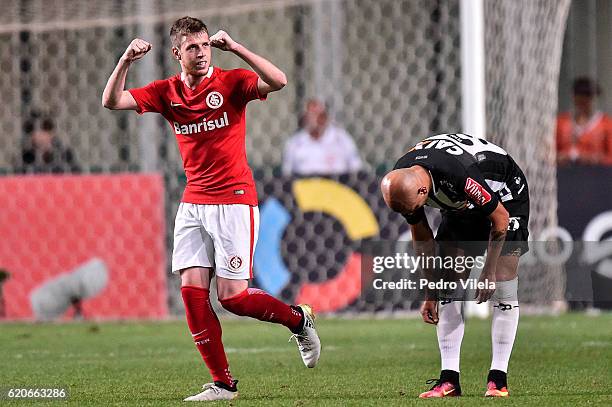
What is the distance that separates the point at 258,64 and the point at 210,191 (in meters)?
0.76

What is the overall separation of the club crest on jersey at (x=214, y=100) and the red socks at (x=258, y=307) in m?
0.96

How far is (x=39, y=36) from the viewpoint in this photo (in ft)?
45.5

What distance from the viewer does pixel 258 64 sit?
21.3ft

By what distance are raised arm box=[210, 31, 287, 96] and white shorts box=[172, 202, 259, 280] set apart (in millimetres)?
651

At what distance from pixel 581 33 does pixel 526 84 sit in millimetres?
6869

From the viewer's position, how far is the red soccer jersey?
22.3 ft

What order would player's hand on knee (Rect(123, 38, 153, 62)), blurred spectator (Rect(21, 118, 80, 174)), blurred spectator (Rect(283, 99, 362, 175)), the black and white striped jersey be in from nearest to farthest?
the black and white striped jersey
player's hand on knee (Rect(123, 38, 153, 62))
blurred spectator (Rect(21, 118, 80, 174))
blurred spectator (Rect(283, 99, 362, 175))

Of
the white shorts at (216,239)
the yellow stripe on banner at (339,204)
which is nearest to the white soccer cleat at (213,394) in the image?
the white shorts at (216,239)

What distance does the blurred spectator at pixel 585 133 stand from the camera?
45.5 feet

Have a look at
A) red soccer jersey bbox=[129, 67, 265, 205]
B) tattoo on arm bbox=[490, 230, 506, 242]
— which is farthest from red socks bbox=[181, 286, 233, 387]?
tattoo on arm bbox=[490, 230, 506, 242]

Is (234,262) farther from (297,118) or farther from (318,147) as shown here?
(297,118)

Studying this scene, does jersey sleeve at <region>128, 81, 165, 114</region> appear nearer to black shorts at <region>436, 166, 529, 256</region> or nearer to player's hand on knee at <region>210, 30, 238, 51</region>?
player's hand on knee at <region>210, 30, 238, 51</region>

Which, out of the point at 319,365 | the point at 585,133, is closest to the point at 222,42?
the point at 319,365

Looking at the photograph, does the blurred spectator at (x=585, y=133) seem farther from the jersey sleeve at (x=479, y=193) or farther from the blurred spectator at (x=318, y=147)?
the jersey sleeve at (x=479, y=193)
